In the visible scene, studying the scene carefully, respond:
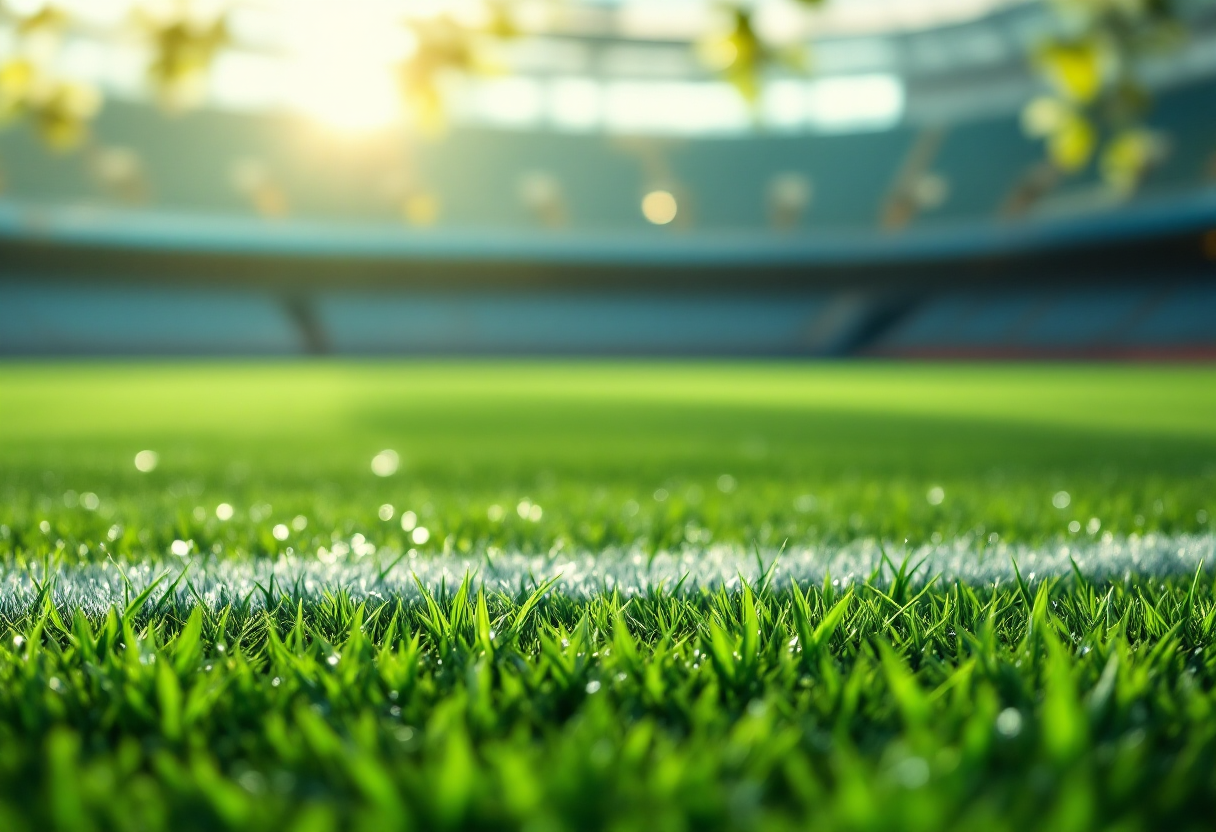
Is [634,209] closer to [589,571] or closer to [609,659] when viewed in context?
[589,571]

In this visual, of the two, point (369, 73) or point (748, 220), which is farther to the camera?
point (748, 220)

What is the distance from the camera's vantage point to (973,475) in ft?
9.42

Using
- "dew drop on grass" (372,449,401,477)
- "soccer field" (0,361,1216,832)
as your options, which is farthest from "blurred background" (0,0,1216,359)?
"soccer field" (0,361,1216,832)

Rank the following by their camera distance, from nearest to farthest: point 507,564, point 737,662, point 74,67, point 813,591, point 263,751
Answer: point 263,751 < point 737,662 < point 813,591 < point 507,564 < point 74,67

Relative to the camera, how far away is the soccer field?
1.73 feet

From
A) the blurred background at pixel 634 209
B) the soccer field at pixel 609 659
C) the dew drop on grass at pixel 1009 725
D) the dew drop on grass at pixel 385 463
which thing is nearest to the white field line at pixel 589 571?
the soccer field at pixel 609 659

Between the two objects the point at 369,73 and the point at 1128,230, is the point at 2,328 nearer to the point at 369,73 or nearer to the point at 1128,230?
the point at 369,73

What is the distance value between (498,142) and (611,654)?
32598 mm

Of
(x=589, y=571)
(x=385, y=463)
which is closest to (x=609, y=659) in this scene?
(x=589, y=571)

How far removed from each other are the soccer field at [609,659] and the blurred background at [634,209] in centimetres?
2665

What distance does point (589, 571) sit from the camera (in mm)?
1276

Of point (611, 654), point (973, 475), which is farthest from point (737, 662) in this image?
point (973, 475)

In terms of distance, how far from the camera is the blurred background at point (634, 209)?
27.0 m

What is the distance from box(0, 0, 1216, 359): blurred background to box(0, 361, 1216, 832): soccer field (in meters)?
26.7
